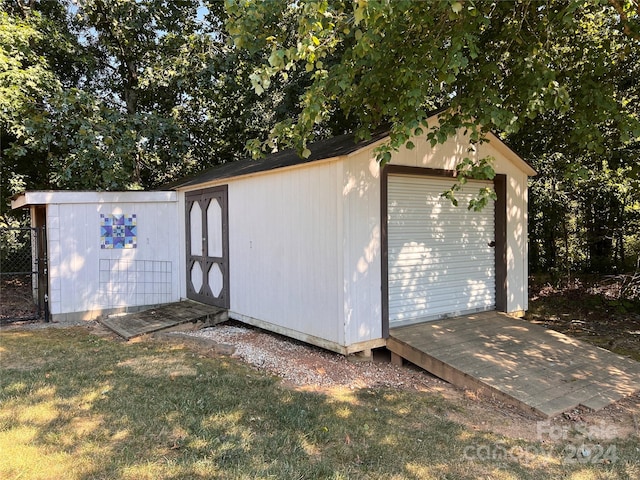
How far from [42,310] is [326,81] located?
280 inches

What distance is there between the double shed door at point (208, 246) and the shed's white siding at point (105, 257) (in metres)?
0.53

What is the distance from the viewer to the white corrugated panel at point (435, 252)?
5637 millimetres

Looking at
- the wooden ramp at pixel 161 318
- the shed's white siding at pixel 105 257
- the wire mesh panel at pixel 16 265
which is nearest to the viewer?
the wooden ramp at pixel 161 318

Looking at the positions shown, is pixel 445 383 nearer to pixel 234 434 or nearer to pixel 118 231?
pixel 234 434

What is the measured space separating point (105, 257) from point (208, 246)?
194cm

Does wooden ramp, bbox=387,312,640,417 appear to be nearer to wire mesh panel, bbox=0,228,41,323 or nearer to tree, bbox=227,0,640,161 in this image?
tree, bbox=227,0,640,161

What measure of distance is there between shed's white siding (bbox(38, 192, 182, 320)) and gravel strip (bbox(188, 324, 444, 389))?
114 inches

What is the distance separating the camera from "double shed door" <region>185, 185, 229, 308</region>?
23.6 feet

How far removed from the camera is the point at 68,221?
742 centimetres

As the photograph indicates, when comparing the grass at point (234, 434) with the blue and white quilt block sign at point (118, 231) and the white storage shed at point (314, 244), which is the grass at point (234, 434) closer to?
the white storage shed at point (314, 244)

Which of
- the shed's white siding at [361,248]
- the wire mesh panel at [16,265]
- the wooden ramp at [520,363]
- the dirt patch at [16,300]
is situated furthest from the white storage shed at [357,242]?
the wire mesh panel at [16,265]

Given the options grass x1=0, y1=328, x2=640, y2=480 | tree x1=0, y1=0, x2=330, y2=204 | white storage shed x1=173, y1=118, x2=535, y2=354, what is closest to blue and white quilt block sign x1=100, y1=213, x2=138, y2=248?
white storage shed x1=173, y1=118, x2=535, y2=354

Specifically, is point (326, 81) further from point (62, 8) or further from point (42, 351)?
point (62, 8)

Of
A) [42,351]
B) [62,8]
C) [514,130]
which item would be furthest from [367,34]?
[62,8]
